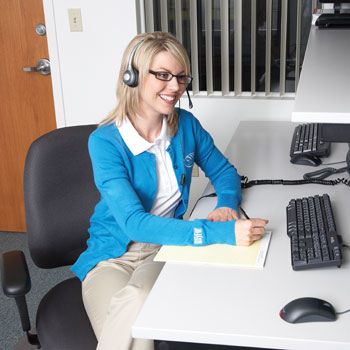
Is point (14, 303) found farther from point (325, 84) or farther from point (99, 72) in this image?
point (325, 84)

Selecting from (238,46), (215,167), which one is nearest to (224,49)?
(238,46)

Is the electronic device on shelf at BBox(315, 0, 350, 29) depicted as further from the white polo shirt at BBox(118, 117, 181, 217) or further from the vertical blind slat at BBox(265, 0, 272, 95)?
the white polo shirt at BBox(118, 117, 181, 217)

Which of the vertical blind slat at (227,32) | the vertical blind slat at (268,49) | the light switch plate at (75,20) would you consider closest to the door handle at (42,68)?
the light switch plate at (75,20)

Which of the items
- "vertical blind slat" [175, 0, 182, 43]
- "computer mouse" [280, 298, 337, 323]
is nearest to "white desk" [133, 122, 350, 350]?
"computer mouse" [280, 298, 337, 323]

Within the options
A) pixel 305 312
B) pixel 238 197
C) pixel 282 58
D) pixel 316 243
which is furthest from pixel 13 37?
pixel 305 312

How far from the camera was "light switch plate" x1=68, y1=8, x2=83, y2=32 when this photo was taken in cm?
269

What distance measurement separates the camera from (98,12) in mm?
2662

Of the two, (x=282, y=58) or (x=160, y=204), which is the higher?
(x=282, y=58)

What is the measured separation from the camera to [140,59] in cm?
156

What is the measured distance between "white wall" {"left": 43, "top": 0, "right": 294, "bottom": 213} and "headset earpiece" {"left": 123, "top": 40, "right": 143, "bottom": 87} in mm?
1128

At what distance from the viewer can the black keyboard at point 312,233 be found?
1.24m

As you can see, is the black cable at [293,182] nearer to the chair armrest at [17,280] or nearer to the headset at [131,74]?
the headset at [131,74]

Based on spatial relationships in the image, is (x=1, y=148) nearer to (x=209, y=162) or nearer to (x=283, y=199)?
(x=209, y=162)

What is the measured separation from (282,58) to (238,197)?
3.70ft
